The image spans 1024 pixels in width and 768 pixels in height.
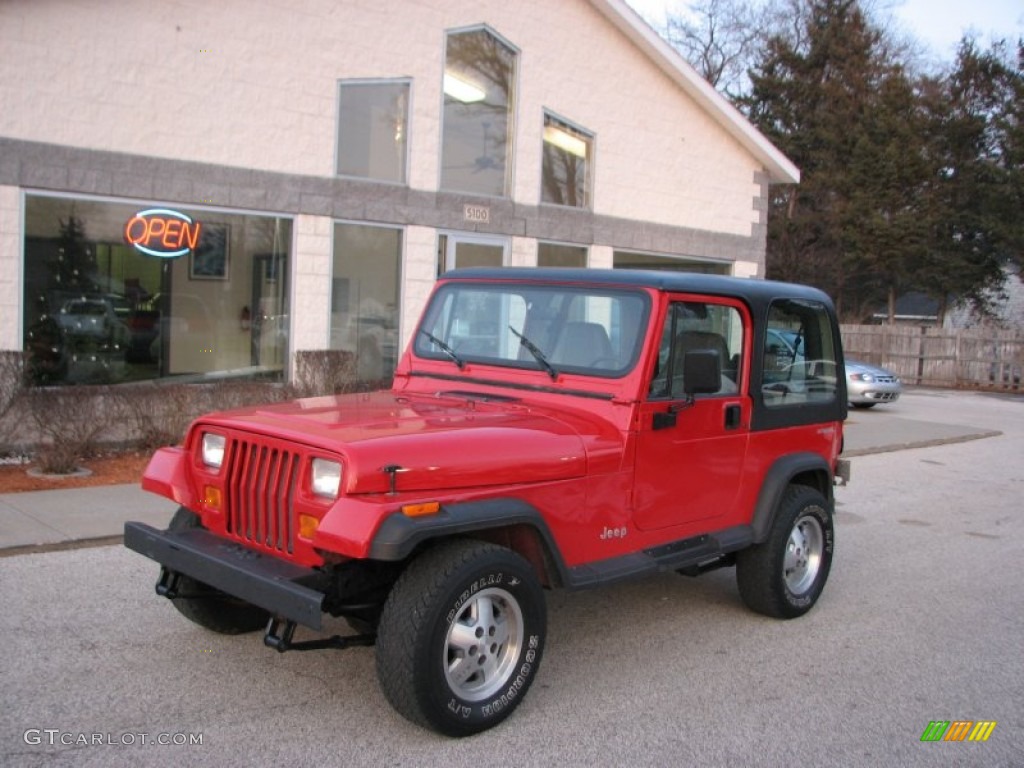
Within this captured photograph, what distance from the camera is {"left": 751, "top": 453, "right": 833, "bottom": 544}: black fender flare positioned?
5480 mm

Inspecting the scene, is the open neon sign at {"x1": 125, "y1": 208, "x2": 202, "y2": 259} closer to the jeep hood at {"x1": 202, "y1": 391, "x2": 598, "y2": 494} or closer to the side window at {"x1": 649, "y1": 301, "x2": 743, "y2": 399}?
the jeep hood at {"x1": 202, "y1": 391, "x2": 598, "y2": 494}

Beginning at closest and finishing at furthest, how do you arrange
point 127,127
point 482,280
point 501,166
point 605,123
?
point 482,280 → point 127,127 → point 501,166 → point 605,123

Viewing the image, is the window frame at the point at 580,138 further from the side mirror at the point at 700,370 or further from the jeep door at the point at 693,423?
the side mirror at the point at 700,370

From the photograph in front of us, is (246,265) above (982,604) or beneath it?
above

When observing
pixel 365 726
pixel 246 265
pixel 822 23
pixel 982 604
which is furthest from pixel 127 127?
pixel 822 23

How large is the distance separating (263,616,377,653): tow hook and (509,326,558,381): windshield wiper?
1.64 meters

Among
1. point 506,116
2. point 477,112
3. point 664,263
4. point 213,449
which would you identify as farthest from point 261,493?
point 664,263

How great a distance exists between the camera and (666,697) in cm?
457

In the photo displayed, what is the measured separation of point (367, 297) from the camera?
41.7ft

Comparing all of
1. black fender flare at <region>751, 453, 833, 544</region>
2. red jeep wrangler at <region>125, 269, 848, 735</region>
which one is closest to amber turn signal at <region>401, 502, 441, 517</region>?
red jeep wrangler at <region>125, 269, 848, 735</region>

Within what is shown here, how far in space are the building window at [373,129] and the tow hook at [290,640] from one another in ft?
29.7

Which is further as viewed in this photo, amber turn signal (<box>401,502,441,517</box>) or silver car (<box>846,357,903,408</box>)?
silver car (<box>846,357,903,408</box>)

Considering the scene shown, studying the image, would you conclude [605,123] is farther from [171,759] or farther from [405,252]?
[171,759]

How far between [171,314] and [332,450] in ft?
26.3
